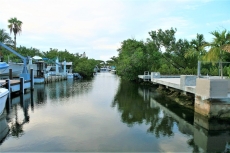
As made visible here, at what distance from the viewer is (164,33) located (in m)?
40.0

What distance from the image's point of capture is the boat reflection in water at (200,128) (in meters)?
8.71

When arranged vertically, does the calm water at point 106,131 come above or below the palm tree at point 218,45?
below

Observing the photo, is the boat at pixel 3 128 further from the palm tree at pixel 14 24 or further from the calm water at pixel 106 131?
the palm tree at pixel 14 24

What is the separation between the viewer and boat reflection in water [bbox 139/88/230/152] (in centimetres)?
871

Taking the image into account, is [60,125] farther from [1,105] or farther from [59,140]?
[1,105]

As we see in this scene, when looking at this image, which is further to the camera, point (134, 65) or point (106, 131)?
point (134, 65)

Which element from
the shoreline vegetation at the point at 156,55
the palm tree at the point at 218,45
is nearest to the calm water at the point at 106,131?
the palm tree at the point at 218,45

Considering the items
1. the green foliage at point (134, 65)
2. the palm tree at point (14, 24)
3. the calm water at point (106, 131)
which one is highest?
the palm tree at point (14, 24)

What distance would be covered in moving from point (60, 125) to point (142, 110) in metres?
6.18

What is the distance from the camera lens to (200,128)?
1068 cm

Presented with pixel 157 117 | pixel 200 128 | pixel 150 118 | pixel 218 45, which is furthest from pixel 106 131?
pixel 218 45

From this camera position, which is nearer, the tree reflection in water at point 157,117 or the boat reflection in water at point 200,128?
the boat reflection in water at point 200,128

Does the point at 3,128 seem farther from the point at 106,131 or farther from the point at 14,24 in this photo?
the point at 14,24

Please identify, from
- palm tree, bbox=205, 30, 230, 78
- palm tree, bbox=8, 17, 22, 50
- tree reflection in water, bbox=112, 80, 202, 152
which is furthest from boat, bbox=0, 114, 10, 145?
palm tree, bbox=8, 17, 22, 50
